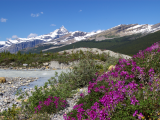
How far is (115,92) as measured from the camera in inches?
135

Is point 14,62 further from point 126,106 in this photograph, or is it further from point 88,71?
point 126,106

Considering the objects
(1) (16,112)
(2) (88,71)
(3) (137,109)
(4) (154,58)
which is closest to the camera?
(3) (137,109)

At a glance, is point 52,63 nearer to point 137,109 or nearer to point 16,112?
point 16,112

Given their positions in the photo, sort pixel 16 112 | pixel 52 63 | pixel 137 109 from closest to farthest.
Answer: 1. pixel 137 109
2. pixel 16 112
3. pixel 52 63

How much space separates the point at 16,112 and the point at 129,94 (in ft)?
12.2

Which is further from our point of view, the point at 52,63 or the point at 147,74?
the point at 52,63

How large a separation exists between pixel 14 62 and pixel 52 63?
6.49 m

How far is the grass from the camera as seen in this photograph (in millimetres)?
2758

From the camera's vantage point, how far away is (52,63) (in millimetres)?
20734

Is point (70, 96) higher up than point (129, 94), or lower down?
lower down

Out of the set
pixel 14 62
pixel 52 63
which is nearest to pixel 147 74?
pixel 52 63

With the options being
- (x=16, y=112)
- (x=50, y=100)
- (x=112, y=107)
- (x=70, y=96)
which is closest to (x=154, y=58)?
(x=112, y=107)

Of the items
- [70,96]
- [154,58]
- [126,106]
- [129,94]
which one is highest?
[154,58]

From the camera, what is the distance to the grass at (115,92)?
2758 millimetres
